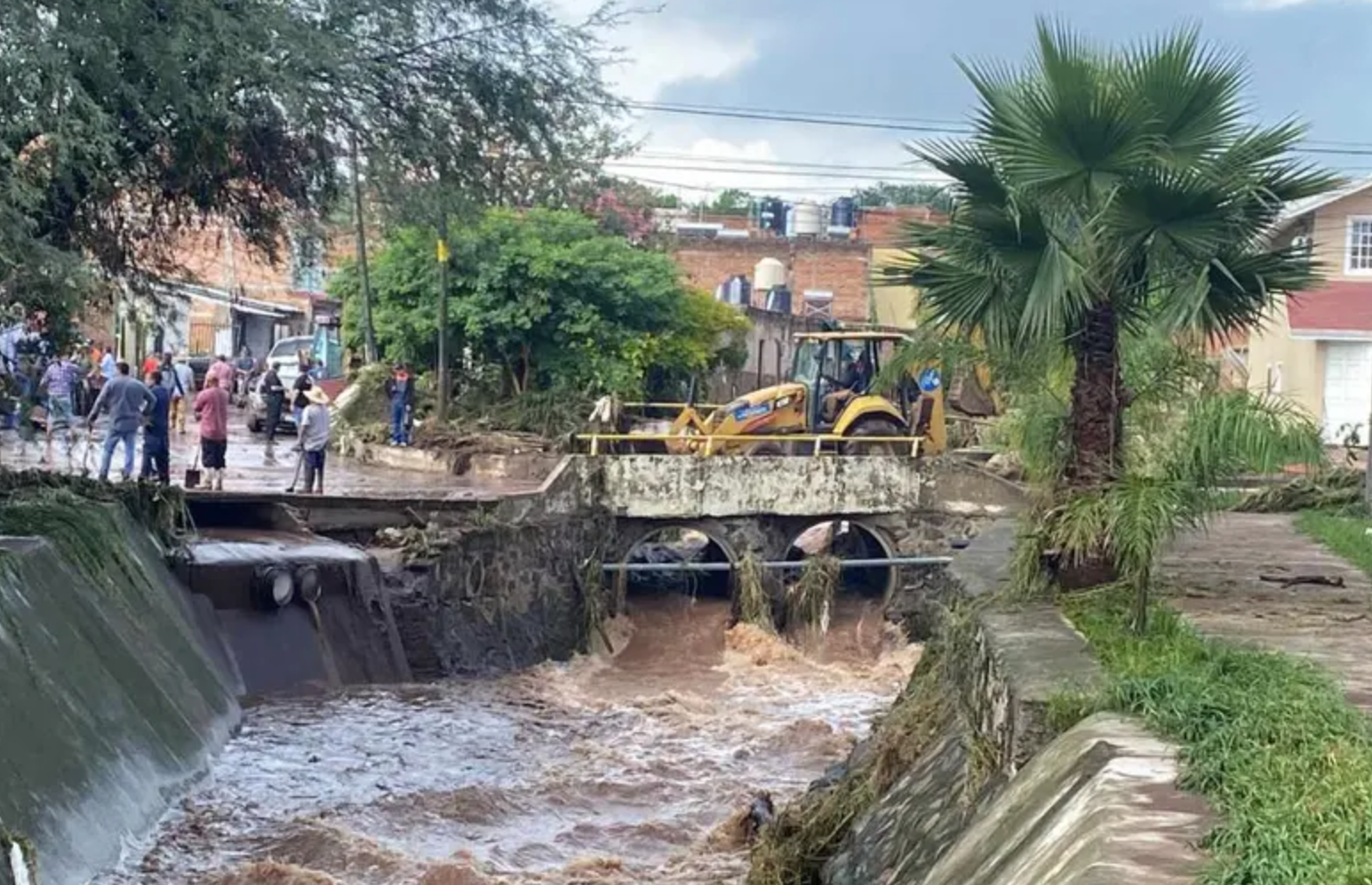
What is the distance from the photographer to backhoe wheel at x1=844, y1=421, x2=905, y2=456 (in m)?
29.7

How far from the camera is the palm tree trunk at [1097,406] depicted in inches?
430

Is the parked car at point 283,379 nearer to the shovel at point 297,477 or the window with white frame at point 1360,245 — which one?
the shovel at point 297,477

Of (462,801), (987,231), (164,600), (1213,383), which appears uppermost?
(987,231)

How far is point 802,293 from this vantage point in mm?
57500

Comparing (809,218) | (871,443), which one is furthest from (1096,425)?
(809,218)

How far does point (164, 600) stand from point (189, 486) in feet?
23.4

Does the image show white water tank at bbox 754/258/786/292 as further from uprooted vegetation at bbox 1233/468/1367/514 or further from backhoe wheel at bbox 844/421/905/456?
uprooted vegetation at bbox 1233/468/1367/514

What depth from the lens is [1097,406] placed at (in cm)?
1103

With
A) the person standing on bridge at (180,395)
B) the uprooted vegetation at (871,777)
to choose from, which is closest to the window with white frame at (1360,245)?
the person standing on bridge at (180,395)

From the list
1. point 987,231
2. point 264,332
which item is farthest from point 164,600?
point 264,332

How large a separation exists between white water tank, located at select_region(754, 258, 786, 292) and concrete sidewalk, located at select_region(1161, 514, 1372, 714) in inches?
1498

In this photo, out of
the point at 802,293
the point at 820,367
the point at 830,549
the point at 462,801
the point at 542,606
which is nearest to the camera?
the point at 462,801

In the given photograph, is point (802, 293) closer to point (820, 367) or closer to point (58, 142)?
point (820, 367)

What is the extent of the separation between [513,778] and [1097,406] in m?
7.78
